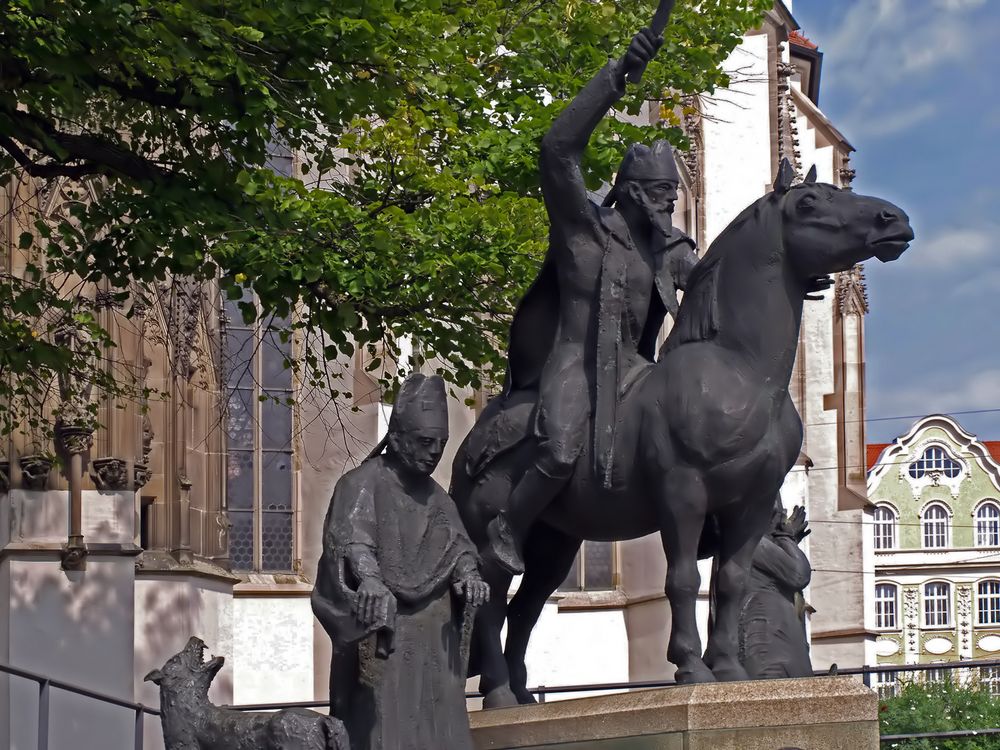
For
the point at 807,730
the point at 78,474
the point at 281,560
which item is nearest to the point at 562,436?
the point at 807,730

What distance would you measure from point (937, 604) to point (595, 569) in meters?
54.5

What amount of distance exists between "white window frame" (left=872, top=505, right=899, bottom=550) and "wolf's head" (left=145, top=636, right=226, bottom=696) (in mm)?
76373

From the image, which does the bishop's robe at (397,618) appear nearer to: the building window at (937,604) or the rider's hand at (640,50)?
the rider's hand at (640,50)

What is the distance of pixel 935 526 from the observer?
8400cm

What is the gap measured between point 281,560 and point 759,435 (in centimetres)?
1812

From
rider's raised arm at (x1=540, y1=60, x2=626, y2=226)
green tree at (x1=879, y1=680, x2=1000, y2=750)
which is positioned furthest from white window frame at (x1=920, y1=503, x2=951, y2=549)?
rider's raised arm at (x1=540, y1=60, x2=626, y2=226)

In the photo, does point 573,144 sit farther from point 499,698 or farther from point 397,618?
point 499,698

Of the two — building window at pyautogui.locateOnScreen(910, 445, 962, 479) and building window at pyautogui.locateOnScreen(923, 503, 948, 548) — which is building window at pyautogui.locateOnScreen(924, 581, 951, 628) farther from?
building window at pyautogui.locateOnScreen(910, 445, 962, 479)

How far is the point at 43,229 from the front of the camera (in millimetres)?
14102

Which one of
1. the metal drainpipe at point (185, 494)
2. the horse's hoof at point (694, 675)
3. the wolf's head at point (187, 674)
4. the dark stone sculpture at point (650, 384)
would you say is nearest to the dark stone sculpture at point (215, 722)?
the wolf's head at point (187, 674)

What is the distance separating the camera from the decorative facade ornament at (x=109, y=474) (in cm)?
2069

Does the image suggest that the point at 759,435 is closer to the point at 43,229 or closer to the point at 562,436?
the point at 562,436

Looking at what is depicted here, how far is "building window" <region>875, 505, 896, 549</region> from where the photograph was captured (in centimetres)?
8338

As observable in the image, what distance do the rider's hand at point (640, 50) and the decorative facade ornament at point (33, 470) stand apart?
1290 cm
